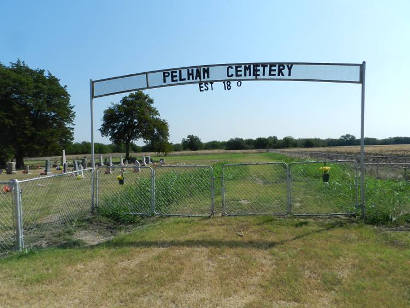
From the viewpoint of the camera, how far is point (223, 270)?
4.47m

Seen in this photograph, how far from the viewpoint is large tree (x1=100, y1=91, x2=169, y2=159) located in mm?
51031

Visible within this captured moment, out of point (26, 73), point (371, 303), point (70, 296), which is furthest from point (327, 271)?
point (26, 73)

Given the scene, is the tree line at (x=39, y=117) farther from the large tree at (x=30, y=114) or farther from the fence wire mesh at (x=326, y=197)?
the fence wire mesh at (x=326, y=197)

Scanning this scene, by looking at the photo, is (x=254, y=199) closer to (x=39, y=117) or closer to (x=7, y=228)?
(x=7, y=228)

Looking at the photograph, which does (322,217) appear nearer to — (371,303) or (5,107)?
(371,303)

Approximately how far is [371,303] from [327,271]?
2.89 feet

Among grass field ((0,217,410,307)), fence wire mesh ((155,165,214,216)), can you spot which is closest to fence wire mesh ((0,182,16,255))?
grass field ((0,217,410,307))

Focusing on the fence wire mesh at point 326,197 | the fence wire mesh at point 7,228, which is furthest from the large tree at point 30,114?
the fence wire mesh at point 326,197

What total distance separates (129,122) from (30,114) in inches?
690

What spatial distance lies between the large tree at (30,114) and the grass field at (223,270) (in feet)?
110

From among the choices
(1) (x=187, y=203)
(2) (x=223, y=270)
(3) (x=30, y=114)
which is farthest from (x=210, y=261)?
(3) (x=30, y=114)

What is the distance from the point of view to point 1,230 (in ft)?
22.9

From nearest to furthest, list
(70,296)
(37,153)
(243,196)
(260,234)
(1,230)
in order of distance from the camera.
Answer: (70,296)
(260,234)
(1,230)
(243,196)
(37,153)

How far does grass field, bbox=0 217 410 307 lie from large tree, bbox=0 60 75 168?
110 feet
